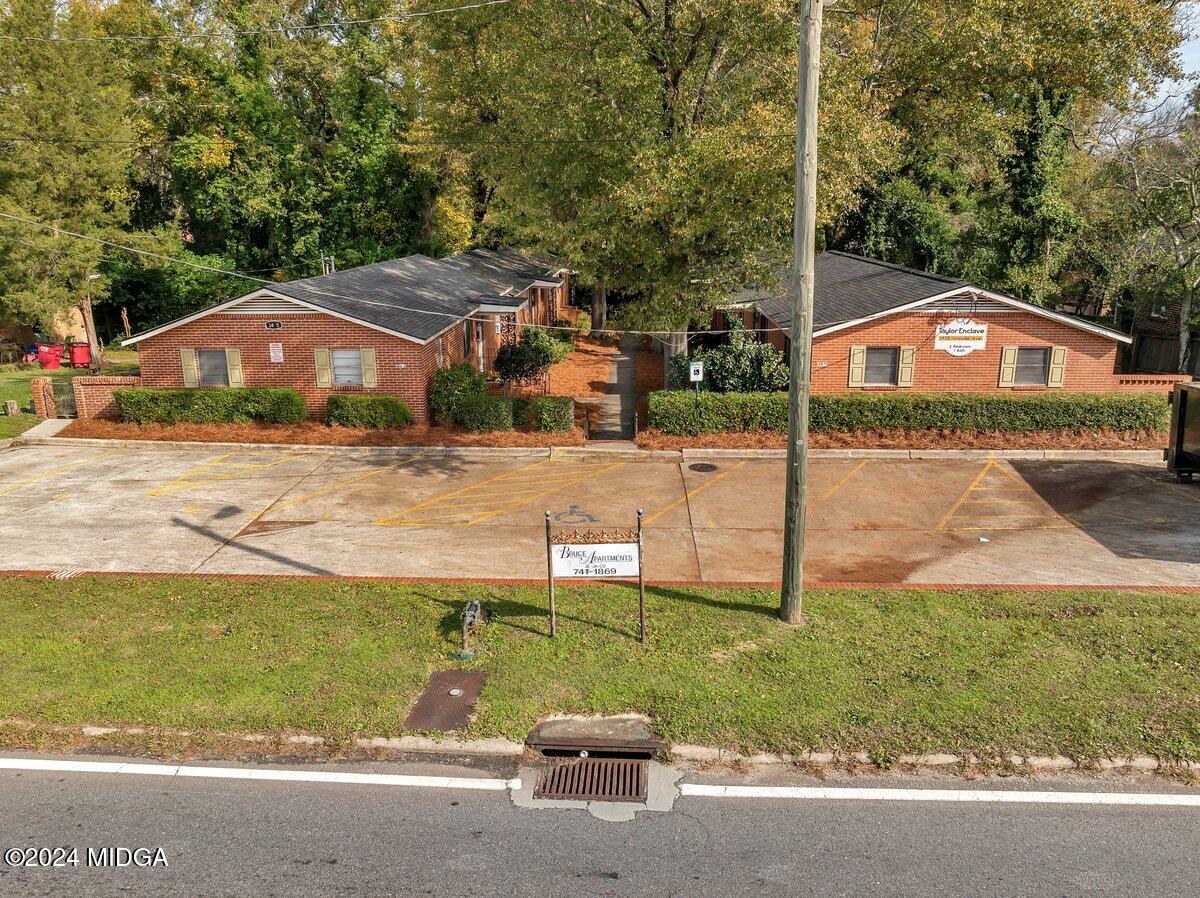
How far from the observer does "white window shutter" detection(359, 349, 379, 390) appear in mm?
22422

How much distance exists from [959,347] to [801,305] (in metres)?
14.4

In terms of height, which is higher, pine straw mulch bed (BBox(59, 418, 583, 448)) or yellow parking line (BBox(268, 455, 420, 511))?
pine straw mulch bed (BBox(59, 418, 583, 448))

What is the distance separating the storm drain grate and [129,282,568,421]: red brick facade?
52.5 feet

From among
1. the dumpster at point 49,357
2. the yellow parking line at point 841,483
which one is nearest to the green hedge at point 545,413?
the yellow parking line at point 841,483

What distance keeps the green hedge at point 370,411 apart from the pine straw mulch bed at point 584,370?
661 centimetres

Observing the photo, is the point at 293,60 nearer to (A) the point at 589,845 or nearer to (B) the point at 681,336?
(B) the point at 681,336

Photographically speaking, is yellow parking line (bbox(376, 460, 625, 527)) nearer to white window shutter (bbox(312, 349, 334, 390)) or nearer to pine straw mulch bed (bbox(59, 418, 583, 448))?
pine straw mulch bed (bbox(59, 418, 583, 448))

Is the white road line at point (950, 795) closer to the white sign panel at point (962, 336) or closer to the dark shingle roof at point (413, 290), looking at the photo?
the white sign panel at point (962, 336)

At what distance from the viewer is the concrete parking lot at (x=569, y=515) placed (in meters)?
Result: 12.9

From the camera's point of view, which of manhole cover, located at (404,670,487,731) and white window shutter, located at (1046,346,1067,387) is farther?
white window shutter, located at (1046,346,1067,387)

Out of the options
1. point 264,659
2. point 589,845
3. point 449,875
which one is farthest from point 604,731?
point 264,659

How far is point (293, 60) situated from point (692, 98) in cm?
2681

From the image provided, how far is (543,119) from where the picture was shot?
2022 centimetres

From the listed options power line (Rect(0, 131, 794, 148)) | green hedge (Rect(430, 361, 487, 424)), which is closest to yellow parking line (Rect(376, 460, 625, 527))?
green hedge (Rect(430, 361, 487, 424))
